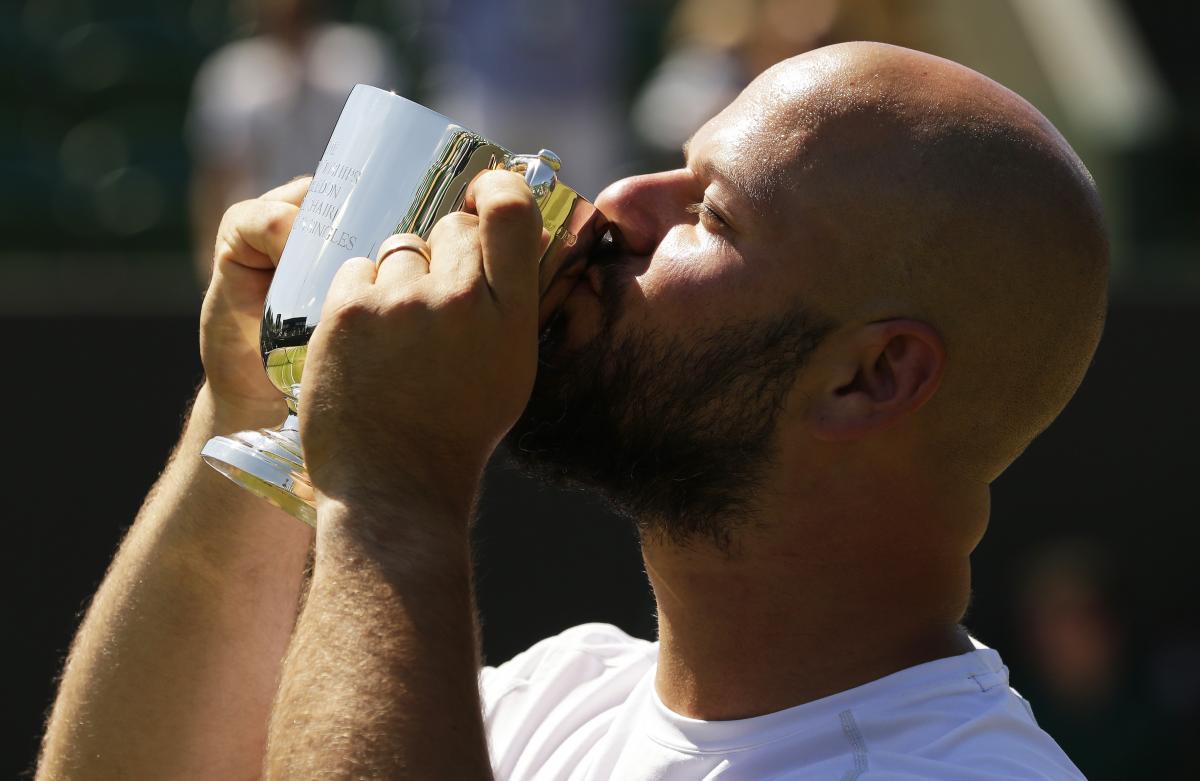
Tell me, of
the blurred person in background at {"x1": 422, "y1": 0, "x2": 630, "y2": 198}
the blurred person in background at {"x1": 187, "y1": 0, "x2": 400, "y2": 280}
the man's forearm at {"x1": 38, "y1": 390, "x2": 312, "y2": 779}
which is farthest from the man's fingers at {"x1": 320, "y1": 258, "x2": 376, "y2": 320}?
the blurred person in background at {"x1": 422, "y1": 0, "x2": 630, "y2": 198}

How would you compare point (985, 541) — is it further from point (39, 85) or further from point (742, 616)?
point (39, 85)

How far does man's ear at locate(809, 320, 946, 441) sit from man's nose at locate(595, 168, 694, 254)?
30 centimetres

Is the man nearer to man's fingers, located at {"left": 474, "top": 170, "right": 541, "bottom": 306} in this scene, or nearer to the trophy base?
man's fingers, located at {"left": 474, "top": 170, "right": 541, "bottom": 306}

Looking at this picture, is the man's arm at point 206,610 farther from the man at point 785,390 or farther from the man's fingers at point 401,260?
the man's fingers at point 401,260

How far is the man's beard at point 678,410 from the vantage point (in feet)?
6.55

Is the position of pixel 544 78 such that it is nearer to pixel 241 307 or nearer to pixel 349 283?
pixel 241 307

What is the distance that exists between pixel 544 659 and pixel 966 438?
2.28 feet

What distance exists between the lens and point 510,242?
5.83ft

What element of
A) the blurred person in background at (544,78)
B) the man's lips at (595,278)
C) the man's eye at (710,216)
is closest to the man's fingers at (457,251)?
the man's lips at (595,278)

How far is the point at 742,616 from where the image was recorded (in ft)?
6.80

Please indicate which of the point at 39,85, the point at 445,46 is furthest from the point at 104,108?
the point at 445,46

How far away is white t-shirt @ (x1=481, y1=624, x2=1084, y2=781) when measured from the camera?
1823 millimetres

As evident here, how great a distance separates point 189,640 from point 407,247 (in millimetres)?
799

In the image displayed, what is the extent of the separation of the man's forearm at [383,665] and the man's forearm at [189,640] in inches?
23.8
